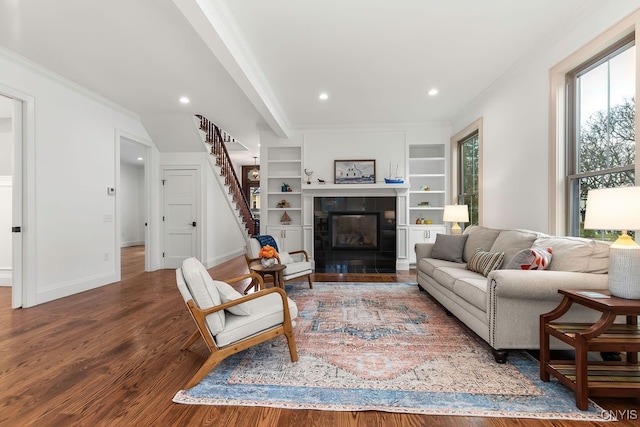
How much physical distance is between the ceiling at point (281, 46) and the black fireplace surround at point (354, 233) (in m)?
1.92

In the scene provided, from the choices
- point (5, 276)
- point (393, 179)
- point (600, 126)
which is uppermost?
point (600, 126)

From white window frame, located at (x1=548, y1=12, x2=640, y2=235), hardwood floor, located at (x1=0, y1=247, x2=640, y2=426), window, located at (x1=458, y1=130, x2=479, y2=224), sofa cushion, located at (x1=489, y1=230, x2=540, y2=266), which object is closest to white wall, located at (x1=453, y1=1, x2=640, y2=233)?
white window frame, located at (x1=548, y1=12, x2=640, y2=235)

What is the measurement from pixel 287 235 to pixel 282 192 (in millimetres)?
910

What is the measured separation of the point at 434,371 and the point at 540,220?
7.55 feet

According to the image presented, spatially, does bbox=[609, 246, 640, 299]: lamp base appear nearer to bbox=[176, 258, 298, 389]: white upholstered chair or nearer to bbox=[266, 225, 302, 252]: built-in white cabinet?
bbox=[176, 258, 298, 389]: white upholstered chair

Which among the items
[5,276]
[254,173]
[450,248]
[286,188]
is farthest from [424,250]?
[254,173]

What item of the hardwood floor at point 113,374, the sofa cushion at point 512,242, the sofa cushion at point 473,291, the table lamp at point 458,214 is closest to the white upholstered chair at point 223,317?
the hardwood floor at point 113,374

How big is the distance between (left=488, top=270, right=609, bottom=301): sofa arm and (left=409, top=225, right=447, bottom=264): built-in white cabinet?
3.74 meters

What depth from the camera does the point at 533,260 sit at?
2.41m

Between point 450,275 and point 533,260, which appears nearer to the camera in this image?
point 533,260

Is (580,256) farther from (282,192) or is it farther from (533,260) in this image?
(282,192)

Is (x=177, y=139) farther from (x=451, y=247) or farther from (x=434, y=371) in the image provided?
(x=434, y=371)

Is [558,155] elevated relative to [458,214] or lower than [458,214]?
elevated

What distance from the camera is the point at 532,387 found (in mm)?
1837
